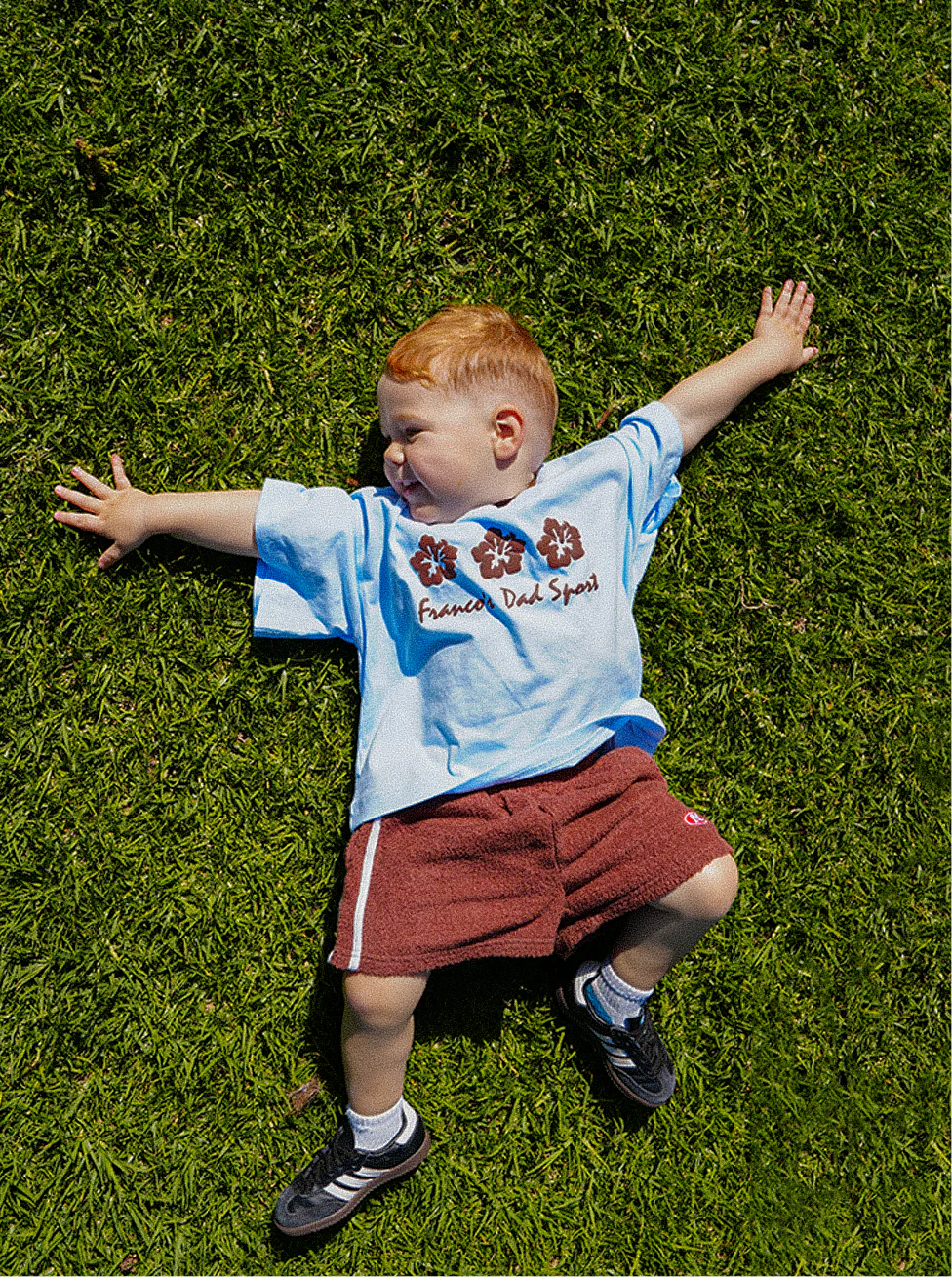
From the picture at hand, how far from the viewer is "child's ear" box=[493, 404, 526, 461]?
2842 mm

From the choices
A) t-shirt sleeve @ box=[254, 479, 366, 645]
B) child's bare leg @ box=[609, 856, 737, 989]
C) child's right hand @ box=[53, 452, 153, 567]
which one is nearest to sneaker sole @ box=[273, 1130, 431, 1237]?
child's bare leg @ box=[609, 856, 737, 989]

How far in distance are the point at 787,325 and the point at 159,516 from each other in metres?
2.08

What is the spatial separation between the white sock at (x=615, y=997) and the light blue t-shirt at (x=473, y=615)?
2.27 feet

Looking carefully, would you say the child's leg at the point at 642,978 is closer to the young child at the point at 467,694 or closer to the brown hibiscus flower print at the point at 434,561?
the young child at the point at 467,694

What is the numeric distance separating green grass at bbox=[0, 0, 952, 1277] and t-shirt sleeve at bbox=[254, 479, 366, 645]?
0.42 ft

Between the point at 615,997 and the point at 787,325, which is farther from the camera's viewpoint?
the point at 787,325

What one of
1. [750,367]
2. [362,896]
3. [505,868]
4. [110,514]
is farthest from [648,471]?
[110,514]

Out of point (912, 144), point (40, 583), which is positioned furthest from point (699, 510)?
point (40, 583)

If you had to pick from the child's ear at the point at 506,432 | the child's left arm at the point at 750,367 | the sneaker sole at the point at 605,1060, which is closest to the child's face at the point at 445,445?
the child's ear at the point at 506,432

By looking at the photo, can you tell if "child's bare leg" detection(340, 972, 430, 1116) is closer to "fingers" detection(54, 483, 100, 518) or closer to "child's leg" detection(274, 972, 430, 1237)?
"child's leg" detection(274, 972, 430, 1237)

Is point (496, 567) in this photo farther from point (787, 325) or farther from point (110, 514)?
point (787, 325)

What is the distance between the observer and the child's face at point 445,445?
2.81 metres

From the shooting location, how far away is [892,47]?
3447 mm

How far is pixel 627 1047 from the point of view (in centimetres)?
309
